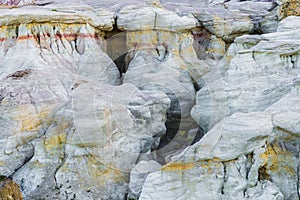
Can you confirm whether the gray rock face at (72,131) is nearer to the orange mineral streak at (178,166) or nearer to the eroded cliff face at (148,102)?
the eroded cliff face at (148,102)

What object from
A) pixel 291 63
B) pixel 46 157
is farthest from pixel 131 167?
pixel 291 63

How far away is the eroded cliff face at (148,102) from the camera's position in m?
5.63

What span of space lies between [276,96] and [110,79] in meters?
3.39

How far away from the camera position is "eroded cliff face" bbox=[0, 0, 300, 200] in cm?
563

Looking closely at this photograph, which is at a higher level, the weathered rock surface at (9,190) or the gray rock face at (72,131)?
the gray rock face at (72,131)

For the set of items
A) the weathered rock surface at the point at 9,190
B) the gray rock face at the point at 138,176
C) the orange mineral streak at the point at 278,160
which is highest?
the orange mineral streak at the point at 278,160

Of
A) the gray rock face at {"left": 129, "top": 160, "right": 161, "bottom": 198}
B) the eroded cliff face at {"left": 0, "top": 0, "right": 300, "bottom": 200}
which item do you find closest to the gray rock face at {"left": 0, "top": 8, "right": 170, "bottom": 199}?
the eroded cliff face at {"left": 0, "top": 0, "right": 300, "bottom": 200}

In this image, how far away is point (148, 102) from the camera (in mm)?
6992

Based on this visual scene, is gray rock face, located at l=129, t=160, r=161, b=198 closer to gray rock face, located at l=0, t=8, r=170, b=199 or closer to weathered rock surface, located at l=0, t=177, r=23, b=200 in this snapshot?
gray rock face, located at l=0, t=8, r=170, b=199

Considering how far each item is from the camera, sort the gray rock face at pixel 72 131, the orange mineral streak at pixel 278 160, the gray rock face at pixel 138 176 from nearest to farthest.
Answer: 1. the orange mineral streak at pixel 278 160
2. the gray rock face at pixel 138 176
3. the gray rock face at pixel 72 131

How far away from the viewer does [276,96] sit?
665cm

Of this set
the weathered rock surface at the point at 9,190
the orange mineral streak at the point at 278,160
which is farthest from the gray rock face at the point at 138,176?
the weathered rock surface at the point at 9,190

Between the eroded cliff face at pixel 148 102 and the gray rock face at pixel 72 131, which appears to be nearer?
the eroded cliff face at pixel 148 102

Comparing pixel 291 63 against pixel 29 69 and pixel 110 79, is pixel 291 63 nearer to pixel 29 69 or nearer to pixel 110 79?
pixel 110 79
